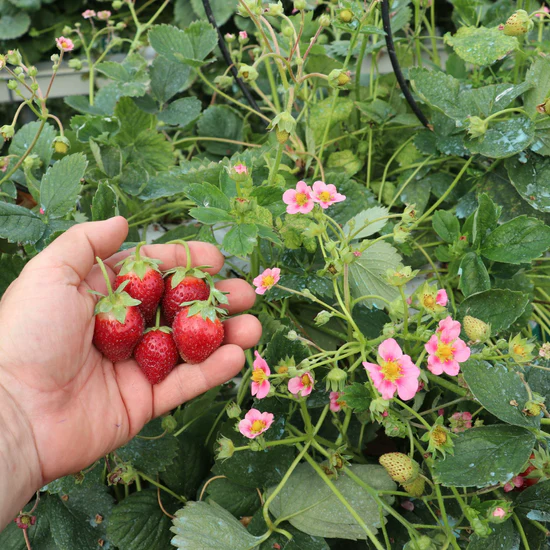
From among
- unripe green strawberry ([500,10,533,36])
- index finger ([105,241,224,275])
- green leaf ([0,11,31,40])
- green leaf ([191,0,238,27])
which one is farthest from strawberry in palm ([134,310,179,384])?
green leaf ([0,11,31,40])

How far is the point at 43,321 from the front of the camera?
760 mm

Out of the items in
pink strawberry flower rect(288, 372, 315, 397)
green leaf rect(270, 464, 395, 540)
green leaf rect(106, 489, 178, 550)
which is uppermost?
pink strawberry flower rect(288, 372, 315, 397)

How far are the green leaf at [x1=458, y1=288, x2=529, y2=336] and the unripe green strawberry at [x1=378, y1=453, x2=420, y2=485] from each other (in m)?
0.24

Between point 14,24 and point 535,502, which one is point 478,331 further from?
point 14,24

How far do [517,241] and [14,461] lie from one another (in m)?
0.85

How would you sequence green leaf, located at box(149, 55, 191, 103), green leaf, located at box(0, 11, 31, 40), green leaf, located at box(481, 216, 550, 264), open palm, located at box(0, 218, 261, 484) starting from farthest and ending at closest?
green leaf, located at box(0, 11, 31, 40) < green leaf, located at box(149, 55, 191, 103) < green leaf, located at box(481, 216, 550, 264) < open palm, located at box(0, 218, 261, 484)

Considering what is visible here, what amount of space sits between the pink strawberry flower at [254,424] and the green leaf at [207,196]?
0.31 metres

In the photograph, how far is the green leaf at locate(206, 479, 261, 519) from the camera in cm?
92

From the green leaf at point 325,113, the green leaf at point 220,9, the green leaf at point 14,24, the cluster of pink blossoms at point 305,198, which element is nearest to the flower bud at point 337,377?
the cluster of pink blossoms at point 305,198

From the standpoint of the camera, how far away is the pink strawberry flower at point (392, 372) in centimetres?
66

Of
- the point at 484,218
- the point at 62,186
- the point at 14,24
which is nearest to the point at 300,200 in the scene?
the point at 484,218

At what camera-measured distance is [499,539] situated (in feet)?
2.54

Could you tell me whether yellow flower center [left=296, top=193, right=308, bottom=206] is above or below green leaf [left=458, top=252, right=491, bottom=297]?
above

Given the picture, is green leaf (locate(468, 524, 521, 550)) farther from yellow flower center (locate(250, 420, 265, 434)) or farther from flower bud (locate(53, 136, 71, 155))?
flower bud (locate(53, 136, 71, 155))
